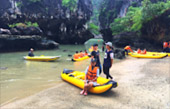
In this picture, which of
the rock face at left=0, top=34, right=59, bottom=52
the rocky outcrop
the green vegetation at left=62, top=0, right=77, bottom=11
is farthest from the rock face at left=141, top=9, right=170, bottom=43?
the green vegetation at left=62, top=0, right=77, bottom=11

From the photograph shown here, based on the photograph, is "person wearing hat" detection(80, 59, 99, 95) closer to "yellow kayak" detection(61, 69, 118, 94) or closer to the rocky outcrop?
→ "yellow kayak" detection(61, 69, 118, 94)

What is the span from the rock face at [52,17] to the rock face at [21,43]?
1.08 meters

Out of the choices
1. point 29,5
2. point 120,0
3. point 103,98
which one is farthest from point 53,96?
point 120,0

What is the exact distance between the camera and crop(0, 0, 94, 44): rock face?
2489cm

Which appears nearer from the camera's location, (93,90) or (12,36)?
(93,90)

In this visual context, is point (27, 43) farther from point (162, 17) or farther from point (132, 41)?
point (162, 17)

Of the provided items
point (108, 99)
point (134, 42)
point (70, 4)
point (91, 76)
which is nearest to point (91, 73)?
point (91, 76)

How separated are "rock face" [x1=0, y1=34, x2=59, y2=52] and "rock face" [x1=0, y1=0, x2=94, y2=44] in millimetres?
1075

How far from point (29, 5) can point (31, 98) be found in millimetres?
30891

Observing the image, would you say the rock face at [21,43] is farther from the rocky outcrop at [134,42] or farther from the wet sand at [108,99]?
the wet sand at [108,99]

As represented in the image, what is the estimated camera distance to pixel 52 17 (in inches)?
1310

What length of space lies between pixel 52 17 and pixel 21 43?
40.2 ft

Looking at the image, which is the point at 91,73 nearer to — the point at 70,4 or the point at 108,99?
the point at 108,99

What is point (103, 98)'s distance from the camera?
4281mm
